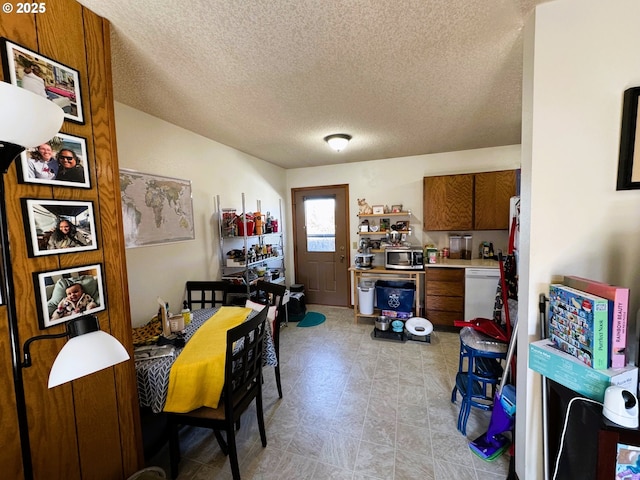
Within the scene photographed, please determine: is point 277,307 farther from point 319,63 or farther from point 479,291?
point 479,291

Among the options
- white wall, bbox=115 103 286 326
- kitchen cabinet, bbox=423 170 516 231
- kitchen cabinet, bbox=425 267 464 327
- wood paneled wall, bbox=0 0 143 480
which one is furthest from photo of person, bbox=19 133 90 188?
kitchen cabinet, bbox=423 170 516 231

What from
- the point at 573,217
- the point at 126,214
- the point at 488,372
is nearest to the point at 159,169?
the point at 126,214

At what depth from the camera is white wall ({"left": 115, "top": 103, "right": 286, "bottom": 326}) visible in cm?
217

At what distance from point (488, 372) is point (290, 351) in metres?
2.01

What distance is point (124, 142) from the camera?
2.11 m

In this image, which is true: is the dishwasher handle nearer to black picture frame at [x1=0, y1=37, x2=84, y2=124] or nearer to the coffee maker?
the coffee maker

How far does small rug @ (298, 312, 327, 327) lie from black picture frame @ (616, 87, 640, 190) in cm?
341

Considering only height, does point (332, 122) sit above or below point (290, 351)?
above

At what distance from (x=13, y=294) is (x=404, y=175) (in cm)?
418

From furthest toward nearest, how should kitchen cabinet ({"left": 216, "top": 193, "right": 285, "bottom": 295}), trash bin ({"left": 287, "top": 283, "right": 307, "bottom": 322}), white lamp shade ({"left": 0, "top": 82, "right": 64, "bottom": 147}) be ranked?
trash bin ({"left": 287, "top": 283, "right": 307, "bottom": 322})
kitchen cabinet ({"left": 216, "top": 193, "right": 285, "bottom": 295})
white lamp shade ({"left": 0, "top": 82, "right": 64, "bottom": 147})

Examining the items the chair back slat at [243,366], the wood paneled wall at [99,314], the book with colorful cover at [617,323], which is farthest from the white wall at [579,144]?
the wood paneled wall at [99,314]

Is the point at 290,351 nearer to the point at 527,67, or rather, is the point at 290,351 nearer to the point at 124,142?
the point at 124,142

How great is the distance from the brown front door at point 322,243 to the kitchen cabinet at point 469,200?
4.45 feet

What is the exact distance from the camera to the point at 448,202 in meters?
3.63
